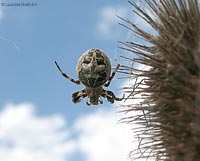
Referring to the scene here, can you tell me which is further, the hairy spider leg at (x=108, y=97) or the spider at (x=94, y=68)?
the hairy spider leg at (x=108, y=97)

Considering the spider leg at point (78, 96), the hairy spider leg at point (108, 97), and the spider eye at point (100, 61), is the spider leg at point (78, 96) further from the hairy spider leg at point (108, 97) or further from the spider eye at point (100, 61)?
the spider eye at point (100, 61)

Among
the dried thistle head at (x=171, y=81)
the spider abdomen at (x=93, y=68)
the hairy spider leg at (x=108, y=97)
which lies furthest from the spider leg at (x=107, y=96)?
the dried thistle head at (x=171, y=81)

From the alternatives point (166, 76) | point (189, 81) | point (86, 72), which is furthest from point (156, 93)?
point (86, 72)

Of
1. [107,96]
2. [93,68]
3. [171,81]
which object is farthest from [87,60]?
[171,81]

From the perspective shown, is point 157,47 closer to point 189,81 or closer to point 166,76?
point 166,76

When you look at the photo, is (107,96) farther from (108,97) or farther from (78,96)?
(78,96)

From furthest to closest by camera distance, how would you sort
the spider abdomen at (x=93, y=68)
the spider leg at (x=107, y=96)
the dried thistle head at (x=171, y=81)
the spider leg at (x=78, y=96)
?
1. the spider leg at (x=78, y=96)
2. the spider leg at (x=107, y=96)
3. the spider abdomen at (x=93, y=68)
4. the dried thistle head at (x=171, y=81)
